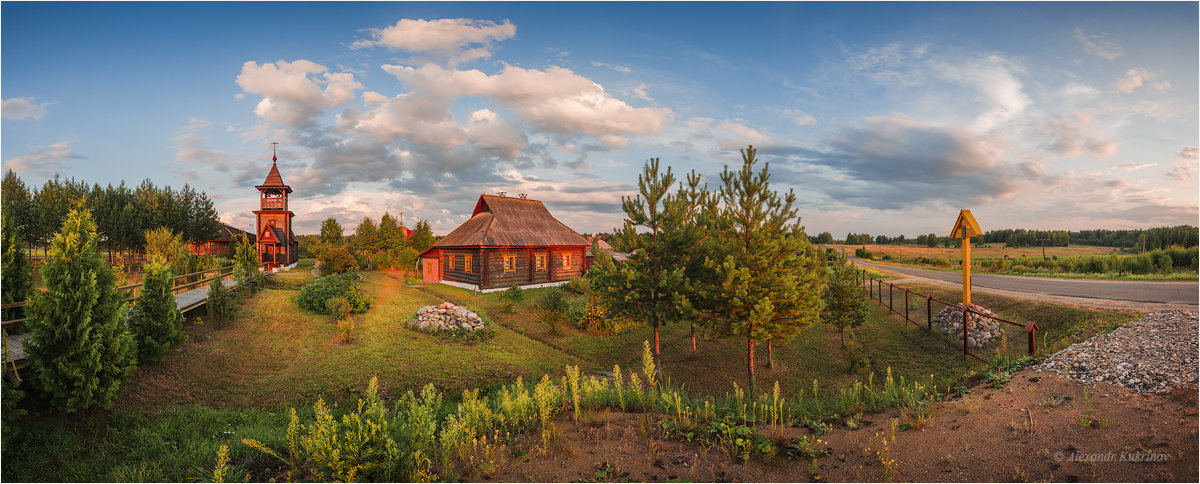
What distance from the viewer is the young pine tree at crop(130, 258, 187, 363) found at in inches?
383

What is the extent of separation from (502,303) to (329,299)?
7166 mm

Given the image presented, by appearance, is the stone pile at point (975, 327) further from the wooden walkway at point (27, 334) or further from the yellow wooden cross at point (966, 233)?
the wooden walkway at point (27, 334)

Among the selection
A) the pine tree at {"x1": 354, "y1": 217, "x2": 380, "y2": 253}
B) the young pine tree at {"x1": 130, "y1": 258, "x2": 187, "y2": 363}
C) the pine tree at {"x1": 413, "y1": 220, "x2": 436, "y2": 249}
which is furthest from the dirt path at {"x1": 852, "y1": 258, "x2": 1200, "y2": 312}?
the pine tree at {"x1": 354, "y1": 217, "x2": 380, "y2": 253}

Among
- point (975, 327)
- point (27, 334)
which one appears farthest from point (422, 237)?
point (975, 327)

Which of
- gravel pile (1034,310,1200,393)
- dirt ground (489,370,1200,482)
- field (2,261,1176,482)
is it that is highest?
gravel pile (1034,310,1200,393)

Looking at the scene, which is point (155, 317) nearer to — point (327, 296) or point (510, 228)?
point (327, 296)

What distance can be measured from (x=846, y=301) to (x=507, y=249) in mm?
19184

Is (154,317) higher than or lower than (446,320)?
higher

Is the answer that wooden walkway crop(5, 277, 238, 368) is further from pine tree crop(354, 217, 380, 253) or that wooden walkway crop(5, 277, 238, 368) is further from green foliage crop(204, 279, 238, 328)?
pine tree crop(354, 217, 380, 253)

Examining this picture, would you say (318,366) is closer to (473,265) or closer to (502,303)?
(502,303)

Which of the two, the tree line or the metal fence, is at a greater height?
the tree line

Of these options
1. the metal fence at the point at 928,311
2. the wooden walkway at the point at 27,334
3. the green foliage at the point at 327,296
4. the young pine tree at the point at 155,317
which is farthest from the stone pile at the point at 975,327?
the wooden walkway at the point at 27,334

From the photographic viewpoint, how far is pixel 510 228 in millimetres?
29562

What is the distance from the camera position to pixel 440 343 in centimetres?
1398
